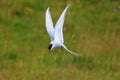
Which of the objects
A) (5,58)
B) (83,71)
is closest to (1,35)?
(5,58)

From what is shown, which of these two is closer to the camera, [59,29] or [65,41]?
[59,29]

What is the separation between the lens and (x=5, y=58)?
8781 millimetres

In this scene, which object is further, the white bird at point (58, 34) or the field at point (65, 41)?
the field at point (65, 41)

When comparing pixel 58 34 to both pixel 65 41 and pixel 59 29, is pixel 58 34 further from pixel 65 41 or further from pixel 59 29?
pixel 65 41

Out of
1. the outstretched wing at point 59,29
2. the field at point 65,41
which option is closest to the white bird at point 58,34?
the outstretched wing at point 59,29

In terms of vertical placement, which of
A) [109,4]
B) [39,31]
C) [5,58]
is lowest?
[109,4]

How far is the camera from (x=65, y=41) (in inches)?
385

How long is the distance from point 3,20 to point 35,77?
3.06 meters

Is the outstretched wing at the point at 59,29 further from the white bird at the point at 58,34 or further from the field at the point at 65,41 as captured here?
the field at the point at 65,41

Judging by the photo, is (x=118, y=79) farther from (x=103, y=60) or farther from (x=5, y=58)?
(x=5, y=58)

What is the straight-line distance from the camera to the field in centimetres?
818

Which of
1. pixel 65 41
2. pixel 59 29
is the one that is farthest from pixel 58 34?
pixel 65 41

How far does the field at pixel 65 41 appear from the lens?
26.8ft

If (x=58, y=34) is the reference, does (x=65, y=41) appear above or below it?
below
